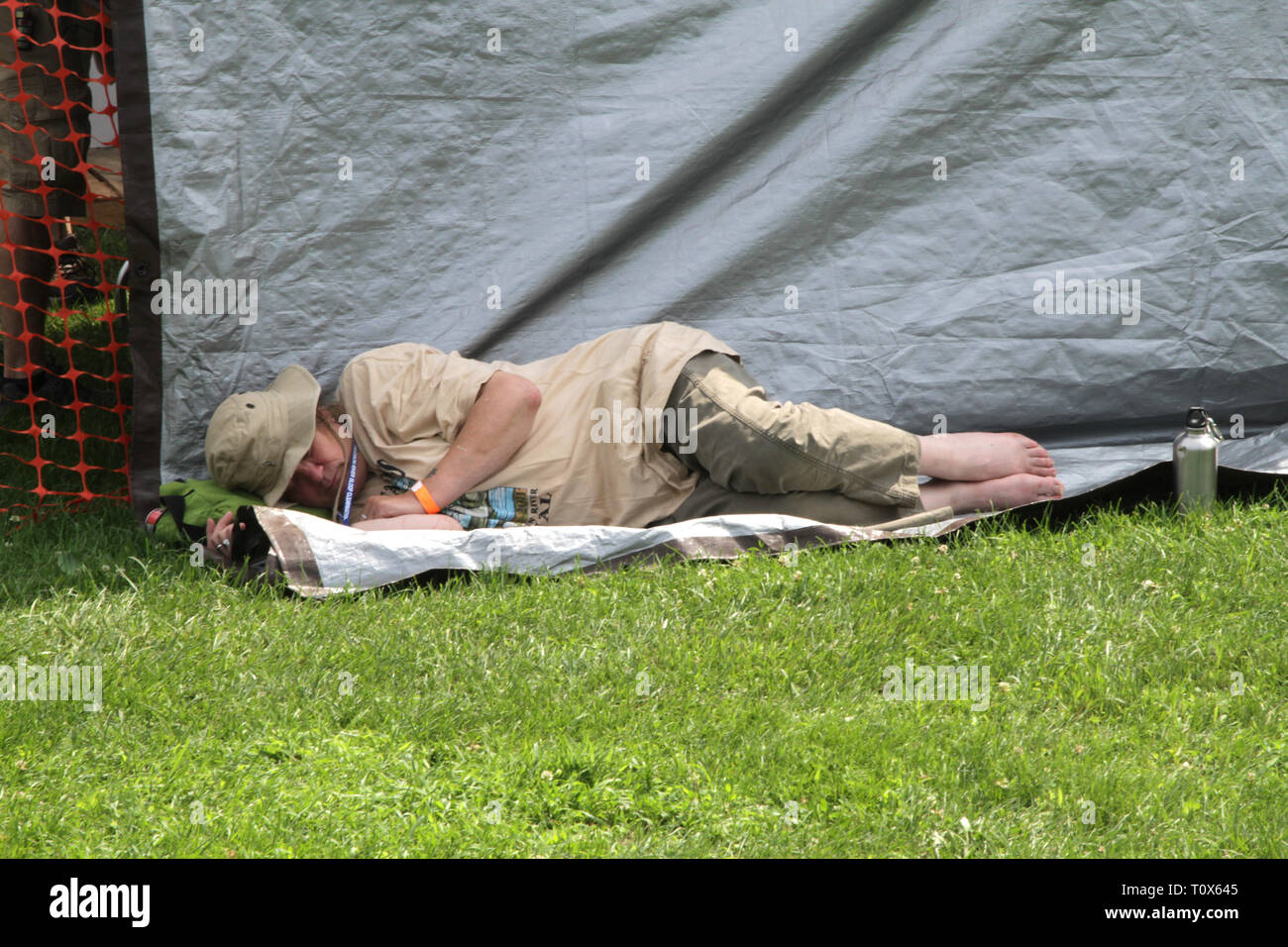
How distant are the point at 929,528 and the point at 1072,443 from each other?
3.70 ft

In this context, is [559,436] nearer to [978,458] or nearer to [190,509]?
[190,509]

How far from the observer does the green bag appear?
3592 mm

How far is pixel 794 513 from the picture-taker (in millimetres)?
3611

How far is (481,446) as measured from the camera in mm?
3668

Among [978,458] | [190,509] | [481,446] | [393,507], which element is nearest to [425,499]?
[393,507]

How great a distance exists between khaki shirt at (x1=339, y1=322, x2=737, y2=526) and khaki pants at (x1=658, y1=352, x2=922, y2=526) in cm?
13

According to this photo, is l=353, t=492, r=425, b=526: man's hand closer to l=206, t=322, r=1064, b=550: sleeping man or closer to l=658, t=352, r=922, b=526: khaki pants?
l=206, t=322, r=1064, b=550: sleeping man

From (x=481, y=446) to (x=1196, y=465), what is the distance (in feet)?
6.50

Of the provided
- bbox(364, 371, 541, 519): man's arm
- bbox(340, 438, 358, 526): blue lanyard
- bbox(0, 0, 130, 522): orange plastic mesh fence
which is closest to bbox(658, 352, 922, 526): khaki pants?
bbox(364, 371, 541, 519): man's arm

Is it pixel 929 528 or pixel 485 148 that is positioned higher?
pixel 485 148

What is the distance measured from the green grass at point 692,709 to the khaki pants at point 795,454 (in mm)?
282
